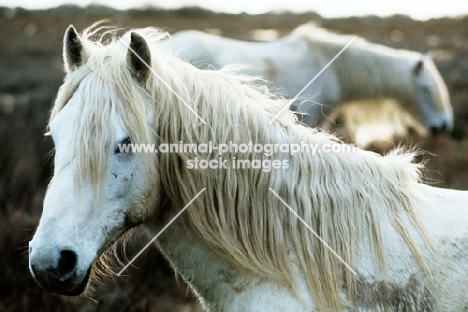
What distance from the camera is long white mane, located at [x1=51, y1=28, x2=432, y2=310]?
202 centimetres

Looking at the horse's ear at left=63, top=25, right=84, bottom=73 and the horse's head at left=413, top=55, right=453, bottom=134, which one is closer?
the horse's ear at left=63, top=25, right=84, bottom=73

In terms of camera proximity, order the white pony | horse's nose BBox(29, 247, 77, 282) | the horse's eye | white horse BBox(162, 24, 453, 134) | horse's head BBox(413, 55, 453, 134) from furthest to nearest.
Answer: horse's head BBox(413, 55, 453, 134) → white horse BBox(162, 24, 453, 134) → the white pony → the horse's eye → horse's nose BBox(29, 247, 77, 282)

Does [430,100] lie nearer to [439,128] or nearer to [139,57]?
[439,128]

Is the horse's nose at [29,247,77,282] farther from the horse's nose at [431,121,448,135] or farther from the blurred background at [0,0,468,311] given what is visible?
the horse's nose at [431,121,448,135]

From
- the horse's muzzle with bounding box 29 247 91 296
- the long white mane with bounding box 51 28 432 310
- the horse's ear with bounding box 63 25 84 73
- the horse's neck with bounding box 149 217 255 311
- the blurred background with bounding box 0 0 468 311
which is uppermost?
the horse's ear with bounding box 63 25 84 73

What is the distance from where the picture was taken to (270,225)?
2080 mm

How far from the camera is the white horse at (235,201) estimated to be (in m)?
1.94

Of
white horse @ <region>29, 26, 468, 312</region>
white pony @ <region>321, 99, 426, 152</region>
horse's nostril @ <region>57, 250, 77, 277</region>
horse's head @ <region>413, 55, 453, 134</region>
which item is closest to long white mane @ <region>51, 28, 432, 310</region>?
white horse @ <region>29, 26, 468, 312</region>

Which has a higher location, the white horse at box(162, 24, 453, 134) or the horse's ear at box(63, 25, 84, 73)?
the horse's ear at box(63, 25, 84, 73)

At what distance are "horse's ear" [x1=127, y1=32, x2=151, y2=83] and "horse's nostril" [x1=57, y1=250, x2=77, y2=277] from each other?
0.70 meters

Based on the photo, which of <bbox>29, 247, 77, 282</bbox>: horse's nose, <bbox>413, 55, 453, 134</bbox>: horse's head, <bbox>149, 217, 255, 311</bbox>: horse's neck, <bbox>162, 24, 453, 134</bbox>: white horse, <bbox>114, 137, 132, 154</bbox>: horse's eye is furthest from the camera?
<bbox>413, 55, 453, 134</bbox>: horse's head

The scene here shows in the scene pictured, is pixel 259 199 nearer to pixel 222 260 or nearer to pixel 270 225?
pixel 270 225

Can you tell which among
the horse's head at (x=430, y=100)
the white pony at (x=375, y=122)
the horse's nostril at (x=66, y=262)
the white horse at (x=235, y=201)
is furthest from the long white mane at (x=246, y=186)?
the horse's head at (x=430, y=100)

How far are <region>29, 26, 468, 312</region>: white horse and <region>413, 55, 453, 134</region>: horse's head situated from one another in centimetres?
619
